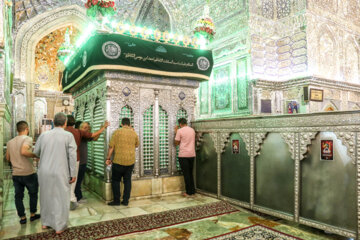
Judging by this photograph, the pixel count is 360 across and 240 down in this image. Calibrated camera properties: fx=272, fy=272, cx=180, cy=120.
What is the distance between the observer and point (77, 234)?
332 cm

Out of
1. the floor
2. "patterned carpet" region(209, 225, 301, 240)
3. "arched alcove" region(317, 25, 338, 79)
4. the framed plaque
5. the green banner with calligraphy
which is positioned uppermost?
"arched alcove" region(317, 25, 338, 79)

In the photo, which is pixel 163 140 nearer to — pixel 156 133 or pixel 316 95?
pixel 156 133

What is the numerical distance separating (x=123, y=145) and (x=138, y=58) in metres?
1.58

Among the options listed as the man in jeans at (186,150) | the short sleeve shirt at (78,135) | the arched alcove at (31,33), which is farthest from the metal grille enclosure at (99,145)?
the arched alcove at (31,33)

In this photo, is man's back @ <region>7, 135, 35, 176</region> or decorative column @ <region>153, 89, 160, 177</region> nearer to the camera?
man's back @ <region>7, 135, 35, 176</region>

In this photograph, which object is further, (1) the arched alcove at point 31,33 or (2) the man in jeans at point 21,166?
(1) the arched alcove at point 31,33

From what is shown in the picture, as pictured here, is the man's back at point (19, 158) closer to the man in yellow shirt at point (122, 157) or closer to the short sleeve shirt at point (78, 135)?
the short sleeve shirt at point (78, 135)

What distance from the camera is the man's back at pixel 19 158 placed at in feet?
11.9

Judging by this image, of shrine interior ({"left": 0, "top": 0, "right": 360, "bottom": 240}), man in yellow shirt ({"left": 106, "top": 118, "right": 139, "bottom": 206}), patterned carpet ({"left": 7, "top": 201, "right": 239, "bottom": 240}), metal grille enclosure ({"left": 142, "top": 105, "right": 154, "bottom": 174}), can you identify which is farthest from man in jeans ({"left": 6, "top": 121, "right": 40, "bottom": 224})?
metal grille enclosure ({"left": 142, "top": 105, "right": 154, "bottom": 174})

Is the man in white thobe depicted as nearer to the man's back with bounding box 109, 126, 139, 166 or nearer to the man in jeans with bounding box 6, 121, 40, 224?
the man in jeans with bounding box 6, 121, 40, 224

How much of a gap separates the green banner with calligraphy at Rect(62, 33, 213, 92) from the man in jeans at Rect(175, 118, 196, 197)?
1.04 m

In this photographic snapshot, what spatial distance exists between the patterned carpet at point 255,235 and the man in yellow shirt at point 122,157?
77.2 inches

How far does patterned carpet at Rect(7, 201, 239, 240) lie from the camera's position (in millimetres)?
3277

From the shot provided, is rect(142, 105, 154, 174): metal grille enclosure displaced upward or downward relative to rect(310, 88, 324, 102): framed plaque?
downward
